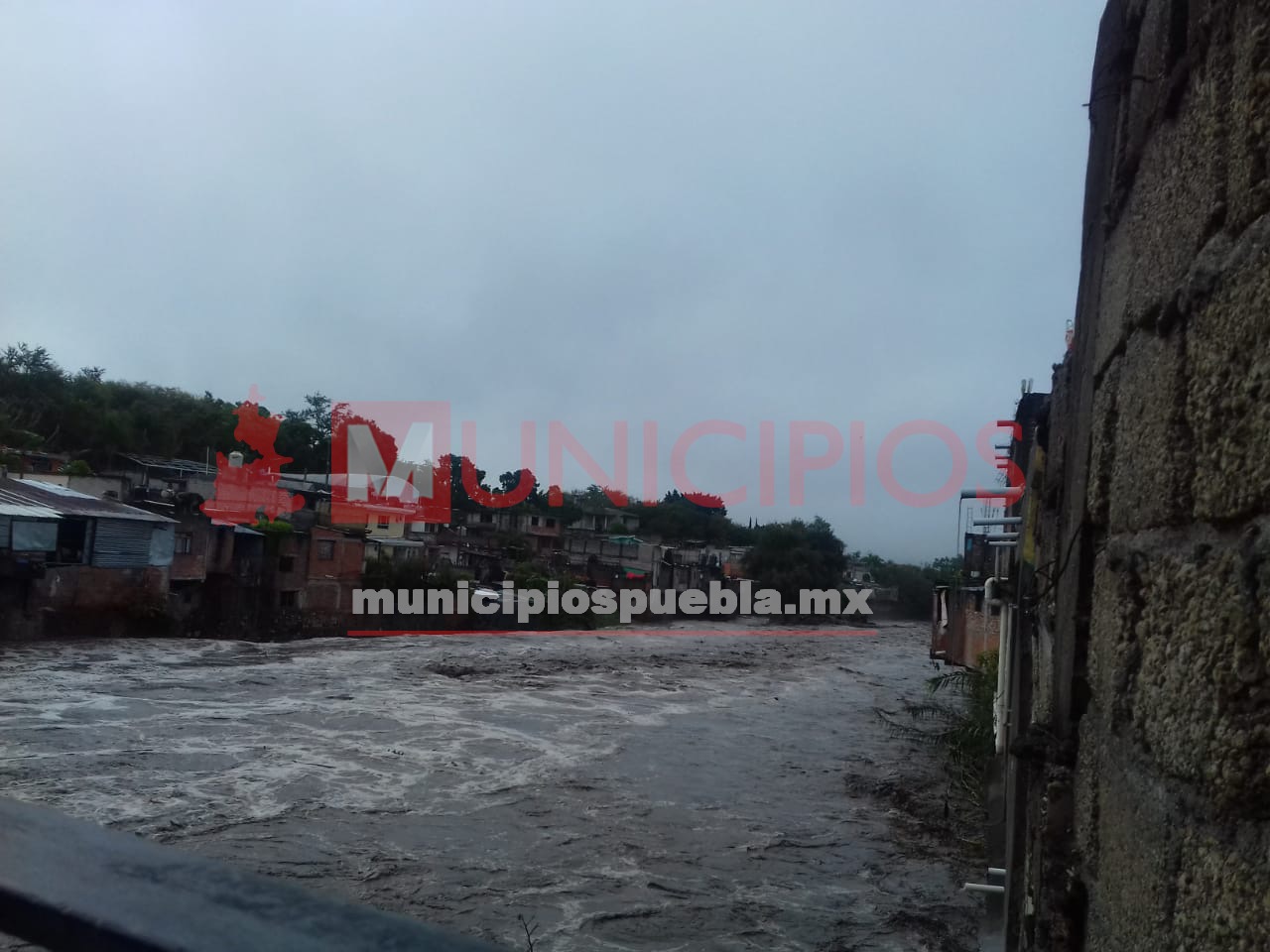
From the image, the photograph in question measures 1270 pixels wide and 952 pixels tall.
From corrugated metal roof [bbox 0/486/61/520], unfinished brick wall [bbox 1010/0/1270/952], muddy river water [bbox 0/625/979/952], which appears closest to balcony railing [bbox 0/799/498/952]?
unfinished brick wall [bbox 1010/0/1270/952]

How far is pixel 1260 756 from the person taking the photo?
2.37 feet

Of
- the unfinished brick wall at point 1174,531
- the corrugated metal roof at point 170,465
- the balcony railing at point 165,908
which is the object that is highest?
the corrugated metal roof at point 170,465

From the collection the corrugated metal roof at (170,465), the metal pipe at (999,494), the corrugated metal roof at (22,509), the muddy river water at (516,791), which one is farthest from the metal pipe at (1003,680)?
the corrugated metal roof at (170,465)

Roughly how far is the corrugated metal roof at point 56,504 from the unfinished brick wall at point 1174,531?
61.5 feet

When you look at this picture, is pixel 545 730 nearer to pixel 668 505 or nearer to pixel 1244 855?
pixel 1244 855

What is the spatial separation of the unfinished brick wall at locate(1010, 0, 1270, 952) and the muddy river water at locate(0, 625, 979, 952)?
5081mm

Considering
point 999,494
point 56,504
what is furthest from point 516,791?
point 56,504

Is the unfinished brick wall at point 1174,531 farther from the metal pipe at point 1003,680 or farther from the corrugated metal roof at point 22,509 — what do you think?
the corrugated metal roof at point 22,509

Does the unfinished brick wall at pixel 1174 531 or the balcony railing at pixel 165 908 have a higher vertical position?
the unfinished brick wall at pixel 1174 531

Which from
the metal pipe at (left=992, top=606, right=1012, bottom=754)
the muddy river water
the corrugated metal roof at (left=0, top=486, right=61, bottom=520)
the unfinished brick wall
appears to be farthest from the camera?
the corrugated metal roof at (left=0, top=486, right=61, bottom=520)

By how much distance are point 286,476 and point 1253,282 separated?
108 ft

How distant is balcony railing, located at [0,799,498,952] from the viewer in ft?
2.51

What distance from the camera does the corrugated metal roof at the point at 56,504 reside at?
56.4 feet

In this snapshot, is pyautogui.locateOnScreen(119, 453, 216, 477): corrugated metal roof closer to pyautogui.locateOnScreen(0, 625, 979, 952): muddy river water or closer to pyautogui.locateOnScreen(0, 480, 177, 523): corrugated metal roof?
pyautogui.locateOnScreen(0, 480, 177, 523): corrugated metal roof
